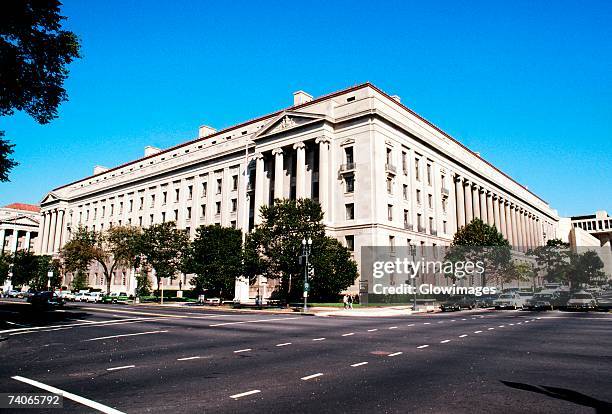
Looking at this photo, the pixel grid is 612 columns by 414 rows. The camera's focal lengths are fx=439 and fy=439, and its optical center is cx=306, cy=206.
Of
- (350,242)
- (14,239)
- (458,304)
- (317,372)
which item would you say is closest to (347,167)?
(350,242)

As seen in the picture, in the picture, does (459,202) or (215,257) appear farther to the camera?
(459,202)

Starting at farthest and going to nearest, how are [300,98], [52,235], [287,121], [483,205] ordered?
[52,235] → [483,205] → [300,98] → [287,121]

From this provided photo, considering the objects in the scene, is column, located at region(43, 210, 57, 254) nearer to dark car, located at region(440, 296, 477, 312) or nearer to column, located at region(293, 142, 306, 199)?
column, located at region(293, 142, 306, 199)

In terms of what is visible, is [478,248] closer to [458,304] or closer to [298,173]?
[458,304]

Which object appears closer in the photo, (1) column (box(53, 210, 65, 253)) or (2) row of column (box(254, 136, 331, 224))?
(2) row of column (box(254, 136, 331, 224))

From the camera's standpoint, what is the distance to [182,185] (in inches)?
3076

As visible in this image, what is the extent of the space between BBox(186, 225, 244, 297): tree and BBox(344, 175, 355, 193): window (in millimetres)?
14711

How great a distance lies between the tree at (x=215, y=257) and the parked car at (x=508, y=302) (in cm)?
2688

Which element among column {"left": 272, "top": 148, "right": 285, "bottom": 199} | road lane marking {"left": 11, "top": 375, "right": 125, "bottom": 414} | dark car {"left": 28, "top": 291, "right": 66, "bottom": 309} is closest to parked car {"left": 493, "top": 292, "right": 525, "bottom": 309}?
column {"left": 272, "top": 148, "right": 285, "bottom": 199}

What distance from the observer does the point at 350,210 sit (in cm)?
5438

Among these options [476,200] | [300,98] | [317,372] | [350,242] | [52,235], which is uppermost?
[300,98]

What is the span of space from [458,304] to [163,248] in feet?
122

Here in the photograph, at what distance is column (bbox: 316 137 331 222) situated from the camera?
5391cm

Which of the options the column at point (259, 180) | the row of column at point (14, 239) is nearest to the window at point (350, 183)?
the column at point (259, 180)
